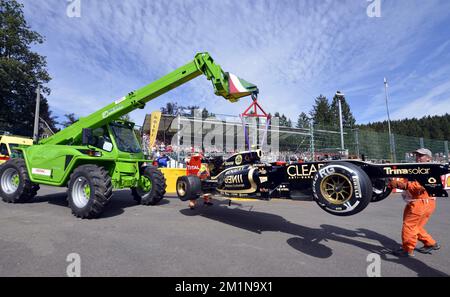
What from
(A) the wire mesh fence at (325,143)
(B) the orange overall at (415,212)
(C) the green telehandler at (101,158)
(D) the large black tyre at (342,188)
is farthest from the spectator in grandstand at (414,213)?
(A) the wire mesh fence at (325,143)

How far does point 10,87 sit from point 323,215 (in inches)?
1358

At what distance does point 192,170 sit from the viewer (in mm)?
7973

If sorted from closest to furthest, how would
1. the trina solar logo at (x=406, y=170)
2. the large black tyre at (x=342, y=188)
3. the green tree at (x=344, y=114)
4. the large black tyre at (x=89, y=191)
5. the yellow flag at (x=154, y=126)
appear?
1. the large black tyre at (x=342, y=188)
2. the trina solar logo at (x=406, y=170)
3. the large black tyre at (x=89, y=191)
4. the yellow flag at (x=154, y=126)
5. the green tree at (x=344, y=114)

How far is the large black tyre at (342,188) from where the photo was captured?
3.12 m

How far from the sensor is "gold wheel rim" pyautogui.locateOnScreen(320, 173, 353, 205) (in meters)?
3.27

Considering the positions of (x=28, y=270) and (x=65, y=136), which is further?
(x=65, y=136)

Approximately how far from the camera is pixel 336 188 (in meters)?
3.40

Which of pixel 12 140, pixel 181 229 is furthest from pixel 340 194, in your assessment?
pixel 12 140

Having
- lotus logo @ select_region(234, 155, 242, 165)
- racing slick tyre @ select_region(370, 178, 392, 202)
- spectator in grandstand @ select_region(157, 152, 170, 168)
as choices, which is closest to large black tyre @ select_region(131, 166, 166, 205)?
lotus logo @ select_region(234, 155, 242, 165)

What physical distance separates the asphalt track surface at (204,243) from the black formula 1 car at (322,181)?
763 millimetres

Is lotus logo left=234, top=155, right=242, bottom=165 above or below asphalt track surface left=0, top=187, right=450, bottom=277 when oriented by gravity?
above

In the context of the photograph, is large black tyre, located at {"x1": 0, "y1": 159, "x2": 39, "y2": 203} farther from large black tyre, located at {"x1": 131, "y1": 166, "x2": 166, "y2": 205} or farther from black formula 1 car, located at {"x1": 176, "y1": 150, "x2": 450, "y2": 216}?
black formula 1 car, located at {"x1": 176, "y1": 150, "x2": 450, "y2": 216}

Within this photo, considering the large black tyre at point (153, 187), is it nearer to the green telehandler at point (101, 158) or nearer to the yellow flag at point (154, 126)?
the green telehandler at point (101, 158)

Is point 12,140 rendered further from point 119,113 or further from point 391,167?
point 391,167
